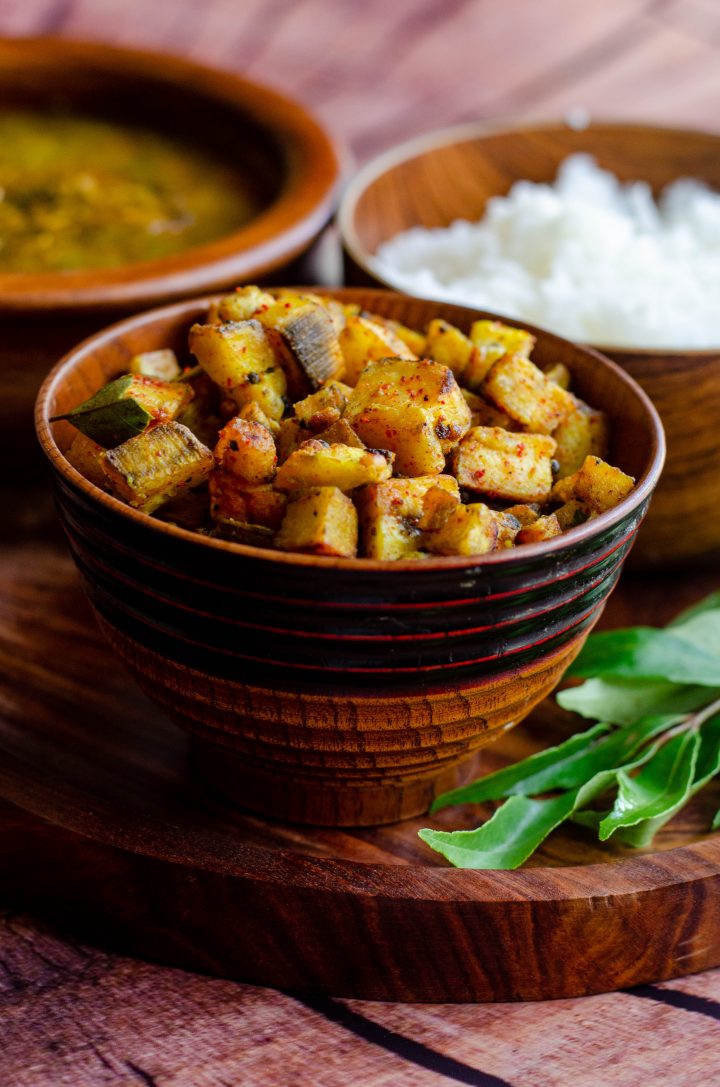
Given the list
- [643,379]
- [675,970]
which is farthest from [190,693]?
[643,379]

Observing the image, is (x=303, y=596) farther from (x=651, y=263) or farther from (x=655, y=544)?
(x=651, y=263)

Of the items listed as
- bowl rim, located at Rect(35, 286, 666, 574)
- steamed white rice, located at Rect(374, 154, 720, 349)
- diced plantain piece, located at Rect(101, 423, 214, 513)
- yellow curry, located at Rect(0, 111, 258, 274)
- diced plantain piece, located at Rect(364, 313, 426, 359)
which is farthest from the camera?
yellow curry, located at Rect(0, 111, 258, 274)

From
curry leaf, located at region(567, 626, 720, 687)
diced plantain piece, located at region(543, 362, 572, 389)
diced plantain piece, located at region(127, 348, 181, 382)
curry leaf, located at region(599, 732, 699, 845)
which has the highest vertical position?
diced plantain piece, located at region(543, 362, 572, 389)

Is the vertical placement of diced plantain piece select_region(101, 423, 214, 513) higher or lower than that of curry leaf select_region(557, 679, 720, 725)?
higher

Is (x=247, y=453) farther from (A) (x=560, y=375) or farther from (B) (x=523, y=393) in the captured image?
(A) (x=560, y=375)

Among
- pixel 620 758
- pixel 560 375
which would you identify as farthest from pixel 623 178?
pixel 620 758

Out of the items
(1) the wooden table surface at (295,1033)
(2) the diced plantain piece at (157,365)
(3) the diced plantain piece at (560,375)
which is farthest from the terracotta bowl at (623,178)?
(1) the wooden table surface at (295,1033)

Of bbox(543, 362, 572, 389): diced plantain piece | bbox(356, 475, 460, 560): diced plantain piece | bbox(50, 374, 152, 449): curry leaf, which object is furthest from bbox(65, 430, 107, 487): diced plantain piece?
bbox(543, 362, 572, 389): diced plantain piece

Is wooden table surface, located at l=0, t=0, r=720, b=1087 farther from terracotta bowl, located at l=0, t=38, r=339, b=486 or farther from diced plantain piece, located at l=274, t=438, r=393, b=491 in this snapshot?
terracotta bowl, located at l=0, t=38, r=339, b=486
